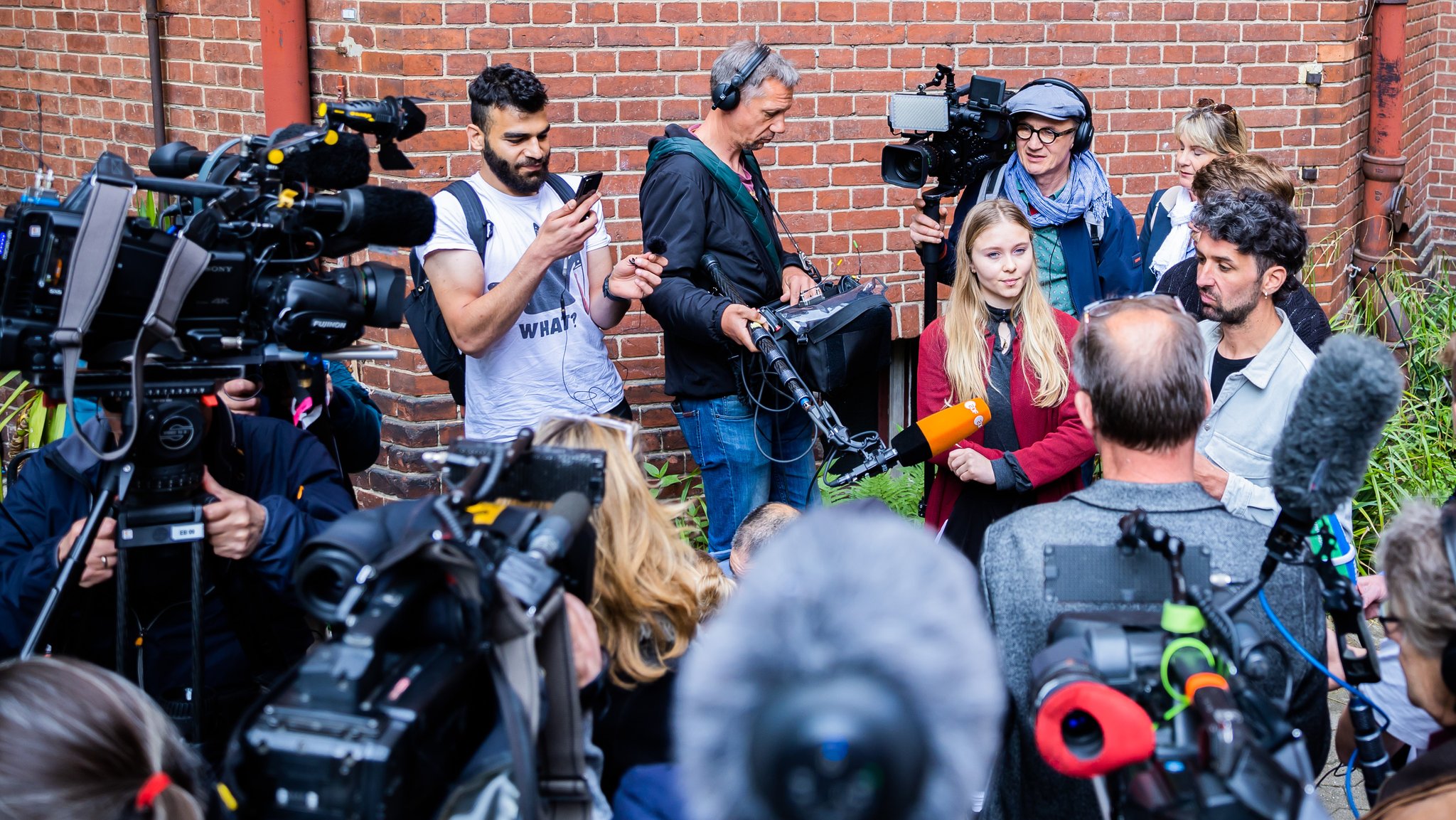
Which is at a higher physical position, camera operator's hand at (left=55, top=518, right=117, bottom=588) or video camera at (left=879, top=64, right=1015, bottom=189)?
video camera at (left=879, top=64, right=1015, bottom=189)

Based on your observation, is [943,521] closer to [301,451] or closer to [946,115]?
[946,115]

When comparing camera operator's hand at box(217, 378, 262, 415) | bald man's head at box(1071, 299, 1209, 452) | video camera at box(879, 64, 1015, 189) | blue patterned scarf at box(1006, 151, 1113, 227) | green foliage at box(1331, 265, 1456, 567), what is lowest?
green foliage at box(1331, 265, 1456, 567)

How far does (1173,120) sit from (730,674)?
207 inches

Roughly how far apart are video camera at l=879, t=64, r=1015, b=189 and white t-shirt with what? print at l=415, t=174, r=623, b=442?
1.13m

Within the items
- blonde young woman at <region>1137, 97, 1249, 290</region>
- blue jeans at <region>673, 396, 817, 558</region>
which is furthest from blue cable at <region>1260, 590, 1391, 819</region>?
blonde young woman at <region>1137, 97, 1249, 290</region>

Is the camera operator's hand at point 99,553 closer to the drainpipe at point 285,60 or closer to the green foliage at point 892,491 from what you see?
the drainpipe at point 285,60

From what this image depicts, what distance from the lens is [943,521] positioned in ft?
12.2

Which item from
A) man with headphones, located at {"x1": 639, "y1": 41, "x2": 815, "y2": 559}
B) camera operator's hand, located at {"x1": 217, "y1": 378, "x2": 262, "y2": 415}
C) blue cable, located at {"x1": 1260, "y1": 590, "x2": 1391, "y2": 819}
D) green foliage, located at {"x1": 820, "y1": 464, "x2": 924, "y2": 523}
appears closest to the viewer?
blue cable, located at {"x1": 1260, "y1": 590, "x2": 1391, "y2": 819}

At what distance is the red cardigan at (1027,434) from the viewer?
3453 mm

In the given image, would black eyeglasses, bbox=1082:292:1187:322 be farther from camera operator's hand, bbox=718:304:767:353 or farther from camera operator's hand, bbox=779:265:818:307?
camera operator's hand, bbox=779:265:818:307

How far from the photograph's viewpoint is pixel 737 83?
4105 millimetres

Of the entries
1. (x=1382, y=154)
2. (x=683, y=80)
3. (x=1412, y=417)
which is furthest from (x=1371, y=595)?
(x=1382, y=154)

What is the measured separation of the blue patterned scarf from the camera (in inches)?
165

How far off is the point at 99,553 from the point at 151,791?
104 centimetres
